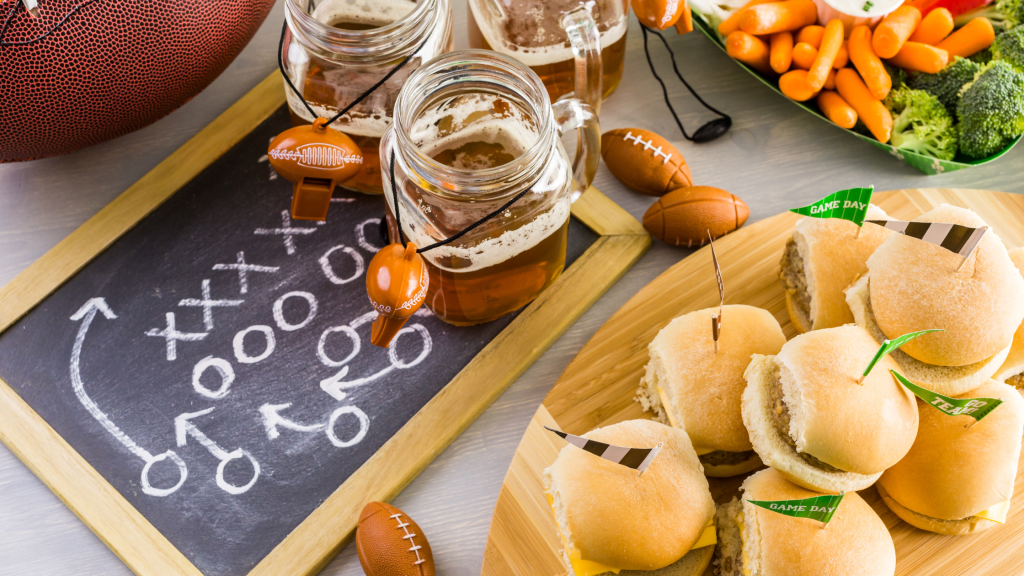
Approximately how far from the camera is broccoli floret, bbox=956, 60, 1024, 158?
1242mm

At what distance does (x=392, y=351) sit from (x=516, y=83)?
471 mm

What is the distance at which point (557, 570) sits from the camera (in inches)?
40.5

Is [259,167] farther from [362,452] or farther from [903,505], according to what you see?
[903,505]

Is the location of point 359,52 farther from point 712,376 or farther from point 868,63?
point 868,63

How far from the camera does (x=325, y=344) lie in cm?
120

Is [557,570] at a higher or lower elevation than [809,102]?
lower

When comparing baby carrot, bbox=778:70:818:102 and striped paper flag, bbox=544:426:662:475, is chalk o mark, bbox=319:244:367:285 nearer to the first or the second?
striped paper flag, bbox=544:426:662:475

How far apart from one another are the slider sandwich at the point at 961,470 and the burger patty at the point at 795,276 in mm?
228

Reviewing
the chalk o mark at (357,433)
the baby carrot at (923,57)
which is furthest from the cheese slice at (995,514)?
the chalk o mark at (357,433)

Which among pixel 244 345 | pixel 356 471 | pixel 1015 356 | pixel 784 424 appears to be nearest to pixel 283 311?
pixel 244 345

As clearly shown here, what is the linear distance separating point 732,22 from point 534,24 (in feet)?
1.36

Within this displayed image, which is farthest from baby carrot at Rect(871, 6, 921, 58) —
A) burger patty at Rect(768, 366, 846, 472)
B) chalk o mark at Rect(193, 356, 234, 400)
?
chalk o mark at Rect(193, 356, 234, 400)

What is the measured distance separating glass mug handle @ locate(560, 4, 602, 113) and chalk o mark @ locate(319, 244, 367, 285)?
0.46 metres

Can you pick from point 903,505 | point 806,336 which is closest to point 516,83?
point 806,336
